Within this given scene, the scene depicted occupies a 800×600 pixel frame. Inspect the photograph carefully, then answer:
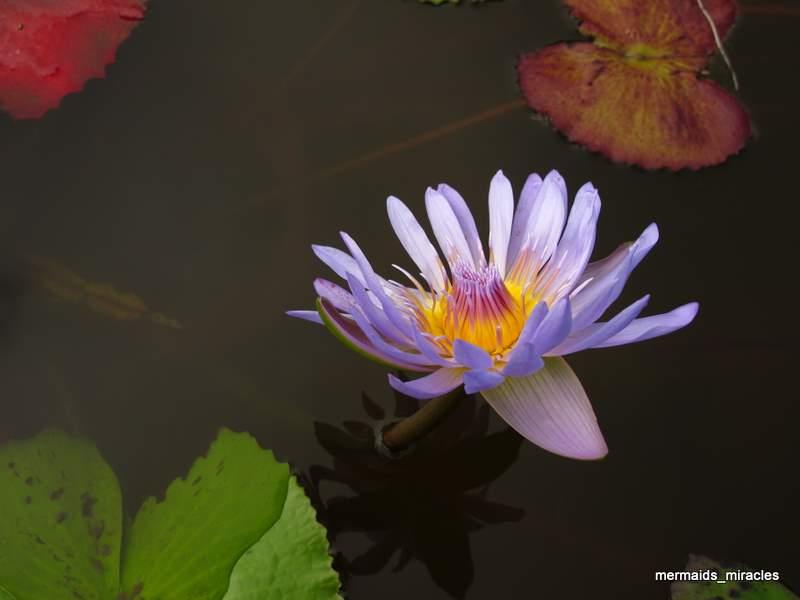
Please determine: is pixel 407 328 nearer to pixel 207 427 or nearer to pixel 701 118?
pixel 207 427

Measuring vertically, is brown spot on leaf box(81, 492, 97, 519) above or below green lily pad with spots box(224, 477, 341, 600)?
above

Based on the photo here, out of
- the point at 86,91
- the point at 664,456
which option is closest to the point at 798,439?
the point at 664,456

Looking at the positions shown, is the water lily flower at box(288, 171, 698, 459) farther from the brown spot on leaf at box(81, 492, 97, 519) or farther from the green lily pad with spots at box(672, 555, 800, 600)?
the brown spot on leaf at box(81, 492, 97, 519)

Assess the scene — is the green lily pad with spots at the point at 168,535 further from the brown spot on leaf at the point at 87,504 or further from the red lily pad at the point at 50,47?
the red lily pad at the point at 50,47

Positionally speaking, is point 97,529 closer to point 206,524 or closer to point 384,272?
point 206,524

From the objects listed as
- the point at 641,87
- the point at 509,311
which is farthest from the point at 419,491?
the point at 641,87

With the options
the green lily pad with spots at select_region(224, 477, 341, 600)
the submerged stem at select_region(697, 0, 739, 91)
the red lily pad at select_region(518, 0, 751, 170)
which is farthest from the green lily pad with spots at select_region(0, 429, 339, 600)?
the submerged stem at select_region(697, 0, 739, 91)
